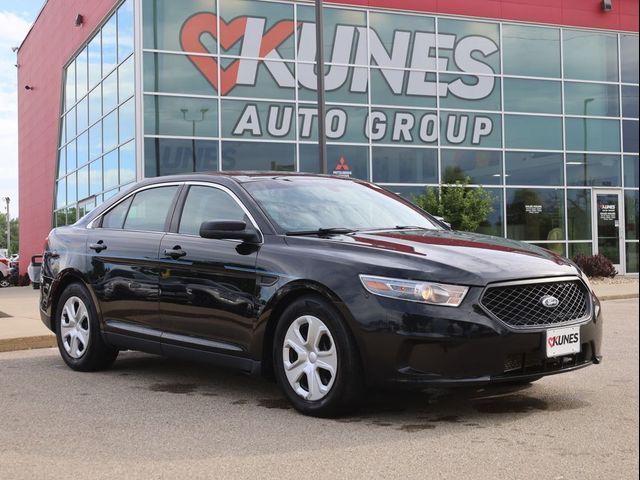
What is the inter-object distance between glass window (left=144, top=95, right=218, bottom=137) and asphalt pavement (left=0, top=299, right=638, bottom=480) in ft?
46.1

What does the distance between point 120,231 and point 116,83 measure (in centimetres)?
1667

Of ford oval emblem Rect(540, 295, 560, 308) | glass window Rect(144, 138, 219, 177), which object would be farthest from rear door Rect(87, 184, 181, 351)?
glass window Rect(144, 138, 219, 177)

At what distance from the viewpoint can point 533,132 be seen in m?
23.9

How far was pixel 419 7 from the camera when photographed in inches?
896

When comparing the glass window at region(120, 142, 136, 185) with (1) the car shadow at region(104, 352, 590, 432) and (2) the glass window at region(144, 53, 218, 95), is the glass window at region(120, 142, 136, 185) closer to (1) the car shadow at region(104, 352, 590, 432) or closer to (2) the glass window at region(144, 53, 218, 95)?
(2) the glass window at region(144, 53, 218, 95)

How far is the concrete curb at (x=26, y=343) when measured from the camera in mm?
8664

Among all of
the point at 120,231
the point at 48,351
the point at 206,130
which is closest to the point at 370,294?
the point at 120,231

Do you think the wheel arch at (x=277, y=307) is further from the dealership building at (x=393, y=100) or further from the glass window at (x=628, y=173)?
the glass window at (x=628, y=173)

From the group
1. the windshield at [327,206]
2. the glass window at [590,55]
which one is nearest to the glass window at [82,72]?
the glass window at [590,55]

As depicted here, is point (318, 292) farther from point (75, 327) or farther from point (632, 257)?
point (632, 257)

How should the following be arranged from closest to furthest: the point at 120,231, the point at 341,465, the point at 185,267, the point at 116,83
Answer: the point at 341,465 → the point at 185,267 → the point at 120,231 → the point at 116,83

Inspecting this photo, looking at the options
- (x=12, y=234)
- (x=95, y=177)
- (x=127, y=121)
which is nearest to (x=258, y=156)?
(x=127, y=121)

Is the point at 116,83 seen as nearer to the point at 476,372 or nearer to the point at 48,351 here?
the point at 48,351

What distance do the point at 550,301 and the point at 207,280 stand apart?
2330 millimetres
